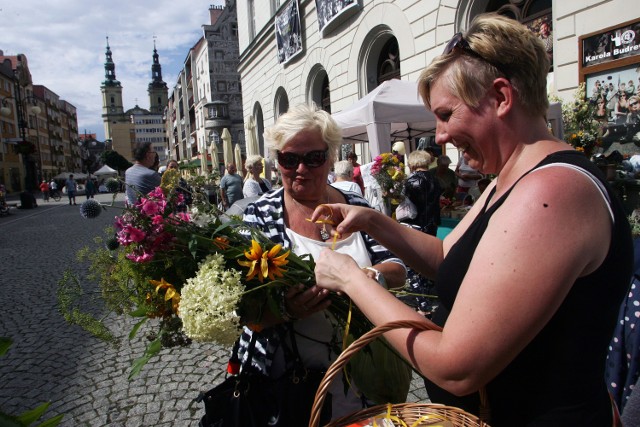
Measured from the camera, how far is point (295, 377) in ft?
5.42

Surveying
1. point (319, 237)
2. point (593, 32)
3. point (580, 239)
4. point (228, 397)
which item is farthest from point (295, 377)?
point (593, 32)

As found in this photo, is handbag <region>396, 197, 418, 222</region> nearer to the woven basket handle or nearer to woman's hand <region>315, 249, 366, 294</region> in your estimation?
woman's hand <region>315, 249, 366, 294</region>

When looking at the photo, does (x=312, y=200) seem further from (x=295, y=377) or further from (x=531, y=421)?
(x=531, y=421)

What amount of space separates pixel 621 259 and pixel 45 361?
4.39 meters

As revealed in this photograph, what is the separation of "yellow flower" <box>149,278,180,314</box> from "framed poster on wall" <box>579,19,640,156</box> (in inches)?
226

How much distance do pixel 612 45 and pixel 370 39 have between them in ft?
22.8

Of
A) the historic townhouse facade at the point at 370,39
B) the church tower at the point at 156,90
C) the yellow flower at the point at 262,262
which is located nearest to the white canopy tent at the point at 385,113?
the historic townhouse facade at the point at 370,39

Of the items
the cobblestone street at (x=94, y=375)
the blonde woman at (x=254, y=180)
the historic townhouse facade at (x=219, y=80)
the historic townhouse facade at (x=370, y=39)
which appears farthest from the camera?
the historic townhouse facade at (x=219, y=80)

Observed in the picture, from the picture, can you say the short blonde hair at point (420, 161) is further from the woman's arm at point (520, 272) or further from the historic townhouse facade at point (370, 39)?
the woman's arm at point (520, 272)

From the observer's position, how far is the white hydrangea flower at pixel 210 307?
122 cm

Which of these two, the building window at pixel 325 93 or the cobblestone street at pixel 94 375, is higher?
the building window at pixel 325 93

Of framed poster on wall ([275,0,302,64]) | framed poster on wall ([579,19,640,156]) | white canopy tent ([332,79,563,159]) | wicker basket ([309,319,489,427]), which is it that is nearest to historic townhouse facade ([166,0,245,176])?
framed poster on wall ([275,0,302,64])

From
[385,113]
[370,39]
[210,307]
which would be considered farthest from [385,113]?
[210,307]

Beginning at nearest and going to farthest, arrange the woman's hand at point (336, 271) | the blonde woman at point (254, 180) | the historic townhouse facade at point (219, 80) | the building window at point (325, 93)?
the woman's hand at point (336, 271), the blonde woman at point (254, 180), the building window at point (325, 93), the historic townhouse facade at point (219, 80)
